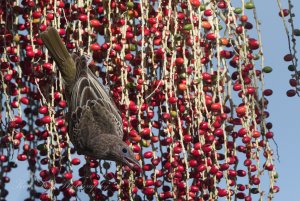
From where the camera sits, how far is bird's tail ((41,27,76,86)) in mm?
2570

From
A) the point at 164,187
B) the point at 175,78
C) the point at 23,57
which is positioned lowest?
the point at 164,187

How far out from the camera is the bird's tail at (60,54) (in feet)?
8.43

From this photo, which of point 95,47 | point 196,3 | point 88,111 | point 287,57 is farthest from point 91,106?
point 287,57

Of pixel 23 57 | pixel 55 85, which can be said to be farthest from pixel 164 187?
pixel 23 57

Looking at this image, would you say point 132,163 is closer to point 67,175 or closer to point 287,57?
point 67,175

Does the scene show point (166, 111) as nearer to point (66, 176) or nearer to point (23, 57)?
point (66, 176)

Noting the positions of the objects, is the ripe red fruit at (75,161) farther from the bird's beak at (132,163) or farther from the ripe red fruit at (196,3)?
the ripe red fruit at (196,3)

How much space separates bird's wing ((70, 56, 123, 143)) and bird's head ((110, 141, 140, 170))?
3.6 inches

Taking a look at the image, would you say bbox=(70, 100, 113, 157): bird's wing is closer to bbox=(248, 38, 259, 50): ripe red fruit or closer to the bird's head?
the bird's head

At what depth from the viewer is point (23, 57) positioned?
2738mm

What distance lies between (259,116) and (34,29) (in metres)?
0.91

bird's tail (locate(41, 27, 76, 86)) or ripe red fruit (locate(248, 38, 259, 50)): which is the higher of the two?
→ bird's tail (locate(41, 27, 76, 86))

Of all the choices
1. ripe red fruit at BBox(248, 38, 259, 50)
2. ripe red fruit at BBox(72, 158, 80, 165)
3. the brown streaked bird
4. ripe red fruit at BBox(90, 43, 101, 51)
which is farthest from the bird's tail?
ripe red fruit at BBox(248, 38, 259, 50)

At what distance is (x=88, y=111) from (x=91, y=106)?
0.10 feet
